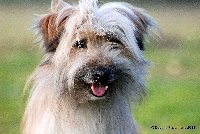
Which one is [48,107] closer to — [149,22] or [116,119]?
[116,119]

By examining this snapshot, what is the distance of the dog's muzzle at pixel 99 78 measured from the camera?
6.44 m

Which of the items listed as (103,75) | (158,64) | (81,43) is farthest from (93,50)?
(158,64)

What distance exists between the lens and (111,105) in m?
6.86

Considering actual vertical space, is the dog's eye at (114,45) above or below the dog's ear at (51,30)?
below

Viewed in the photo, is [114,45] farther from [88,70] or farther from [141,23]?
[141,23]

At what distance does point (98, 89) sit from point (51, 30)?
0.64 m

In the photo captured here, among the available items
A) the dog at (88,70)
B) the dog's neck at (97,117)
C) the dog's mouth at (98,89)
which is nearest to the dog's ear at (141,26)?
the dog at (88,70)

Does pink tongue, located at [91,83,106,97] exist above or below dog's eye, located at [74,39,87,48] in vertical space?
below

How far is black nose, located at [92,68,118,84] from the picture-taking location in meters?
6.43

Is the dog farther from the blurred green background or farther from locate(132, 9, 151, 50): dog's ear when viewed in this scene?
the blurred green background

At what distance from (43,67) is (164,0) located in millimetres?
2317

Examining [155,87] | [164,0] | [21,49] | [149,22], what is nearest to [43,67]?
[149,22]

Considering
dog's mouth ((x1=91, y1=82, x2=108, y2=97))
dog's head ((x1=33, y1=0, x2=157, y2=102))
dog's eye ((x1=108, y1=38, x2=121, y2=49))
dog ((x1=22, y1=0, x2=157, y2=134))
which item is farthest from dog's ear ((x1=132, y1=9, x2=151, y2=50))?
dog's mouth ((x1=91, y1=82, x2=108, y2=97))

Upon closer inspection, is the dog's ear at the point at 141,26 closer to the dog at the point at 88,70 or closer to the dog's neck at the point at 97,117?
the dog at the point at 88,70
